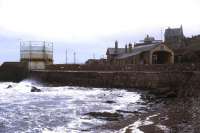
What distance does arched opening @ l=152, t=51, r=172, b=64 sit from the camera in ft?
189

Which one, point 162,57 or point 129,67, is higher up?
point 162,57

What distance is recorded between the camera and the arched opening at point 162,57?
57719 millimetres

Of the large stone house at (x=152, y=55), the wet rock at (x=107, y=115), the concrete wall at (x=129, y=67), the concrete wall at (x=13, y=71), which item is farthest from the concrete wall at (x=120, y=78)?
the large stone house at (x=152, y=55)

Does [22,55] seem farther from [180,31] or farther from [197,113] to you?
[180,31]

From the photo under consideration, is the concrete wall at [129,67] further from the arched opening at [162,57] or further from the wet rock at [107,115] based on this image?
the wet rock at [107,115]

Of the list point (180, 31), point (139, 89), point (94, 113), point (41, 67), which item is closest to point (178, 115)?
point (94, 113)

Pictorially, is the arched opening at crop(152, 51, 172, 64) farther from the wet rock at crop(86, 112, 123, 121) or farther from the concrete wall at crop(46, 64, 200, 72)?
the wet rock at crop(86, 112, 123, 121)

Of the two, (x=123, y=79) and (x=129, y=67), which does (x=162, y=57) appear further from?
(x=123, y=79)

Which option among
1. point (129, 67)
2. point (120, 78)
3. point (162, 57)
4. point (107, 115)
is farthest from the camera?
point (162, 57)

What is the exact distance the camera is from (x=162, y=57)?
59.2m

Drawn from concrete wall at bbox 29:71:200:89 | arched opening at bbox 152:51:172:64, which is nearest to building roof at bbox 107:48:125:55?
arched opening at bbox 152:51:172:64

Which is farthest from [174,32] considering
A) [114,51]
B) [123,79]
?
[123,79]

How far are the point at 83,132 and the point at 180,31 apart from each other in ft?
267

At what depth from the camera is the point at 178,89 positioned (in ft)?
111
